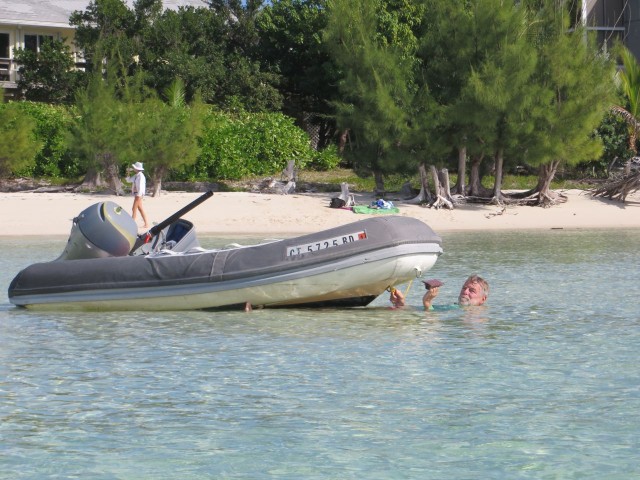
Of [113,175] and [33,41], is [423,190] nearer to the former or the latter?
→ [113,175]

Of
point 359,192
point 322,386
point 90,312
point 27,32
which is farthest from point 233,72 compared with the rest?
point 322,386

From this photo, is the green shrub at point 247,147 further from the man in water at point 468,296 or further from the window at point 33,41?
the man in water at point 468,296

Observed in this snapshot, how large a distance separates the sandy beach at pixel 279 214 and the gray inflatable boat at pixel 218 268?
9.82 metres

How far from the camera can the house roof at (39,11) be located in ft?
121

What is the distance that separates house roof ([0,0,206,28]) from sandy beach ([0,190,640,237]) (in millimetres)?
13382

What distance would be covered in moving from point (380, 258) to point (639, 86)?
20.2 meters

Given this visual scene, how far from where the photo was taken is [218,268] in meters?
11.1

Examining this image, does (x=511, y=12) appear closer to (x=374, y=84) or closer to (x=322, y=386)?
(x=374, y=84)

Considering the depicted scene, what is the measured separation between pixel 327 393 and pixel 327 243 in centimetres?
298

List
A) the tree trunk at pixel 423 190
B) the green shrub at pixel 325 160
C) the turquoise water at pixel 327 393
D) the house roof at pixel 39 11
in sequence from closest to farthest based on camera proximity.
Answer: the turquoise water at pixel 327 393 < the tree trunk at pixel 423 190 < the green shrub at pixel 325 160 < the house roof at pixel 39 11

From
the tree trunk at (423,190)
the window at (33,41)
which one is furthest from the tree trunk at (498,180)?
the window at (33,41)

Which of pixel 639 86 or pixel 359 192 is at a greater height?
pixel 639 86

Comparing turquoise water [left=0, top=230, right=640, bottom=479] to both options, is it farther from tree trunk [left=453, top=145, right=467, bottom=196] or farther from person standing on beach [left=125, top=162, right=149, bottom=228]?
tree trunk [left=453, top=145, right=467, bottom=196]

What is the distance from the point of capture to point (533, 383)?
27.7ft
